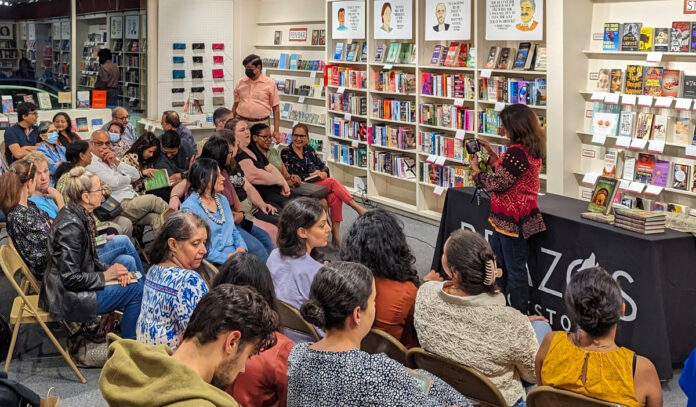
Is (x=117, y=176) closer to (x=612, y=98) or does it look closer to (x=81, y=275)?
(x=81, y=275)

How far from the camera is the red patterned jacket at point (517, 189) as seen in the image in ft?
17.2

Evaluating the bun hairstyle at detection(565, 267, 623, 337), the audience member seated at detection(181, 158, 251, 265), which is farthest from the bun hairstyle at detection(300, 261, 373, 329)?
the audience member seated at detection(181, 158, 251, 265)

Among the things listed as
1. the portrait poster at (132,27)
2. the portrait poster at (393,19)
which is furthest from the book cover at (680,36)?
the portrait poster at (132,27)

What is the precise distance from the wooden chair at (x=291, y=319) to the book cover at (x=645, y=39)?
169 inches

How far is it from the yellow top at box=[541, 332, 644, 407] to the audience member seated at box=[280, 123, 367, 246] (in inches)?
178

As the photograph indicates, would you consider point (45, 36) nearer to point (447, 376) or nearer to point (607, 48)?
point (607, 48)

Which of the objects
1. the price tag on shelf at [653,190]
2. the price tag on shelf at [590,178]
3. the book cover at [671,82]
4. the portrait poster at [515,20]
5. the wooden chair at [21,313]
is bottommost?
the wooden chair at [21,313]

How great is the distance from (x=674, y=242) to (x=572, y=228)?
648 millimetres

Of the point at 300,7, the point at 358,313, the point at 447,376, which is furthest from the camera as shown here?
the point at 300,7

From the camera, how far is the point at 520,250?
5.38 m

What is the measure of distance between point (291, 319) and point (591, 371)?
4.37 feet

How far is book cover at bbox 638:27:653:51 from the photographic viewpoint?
6.71 meters

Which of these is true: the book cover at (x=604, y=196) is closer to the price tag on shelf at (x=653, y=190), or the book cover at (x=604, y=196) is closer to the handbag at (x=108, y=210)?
the price tag on shelf at (x=653, y=190)

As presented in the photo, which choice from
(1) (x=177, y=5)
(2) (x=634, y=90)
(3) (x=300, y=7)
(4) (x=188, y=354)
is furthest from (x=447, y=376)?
(1) (x=177, y=5)
